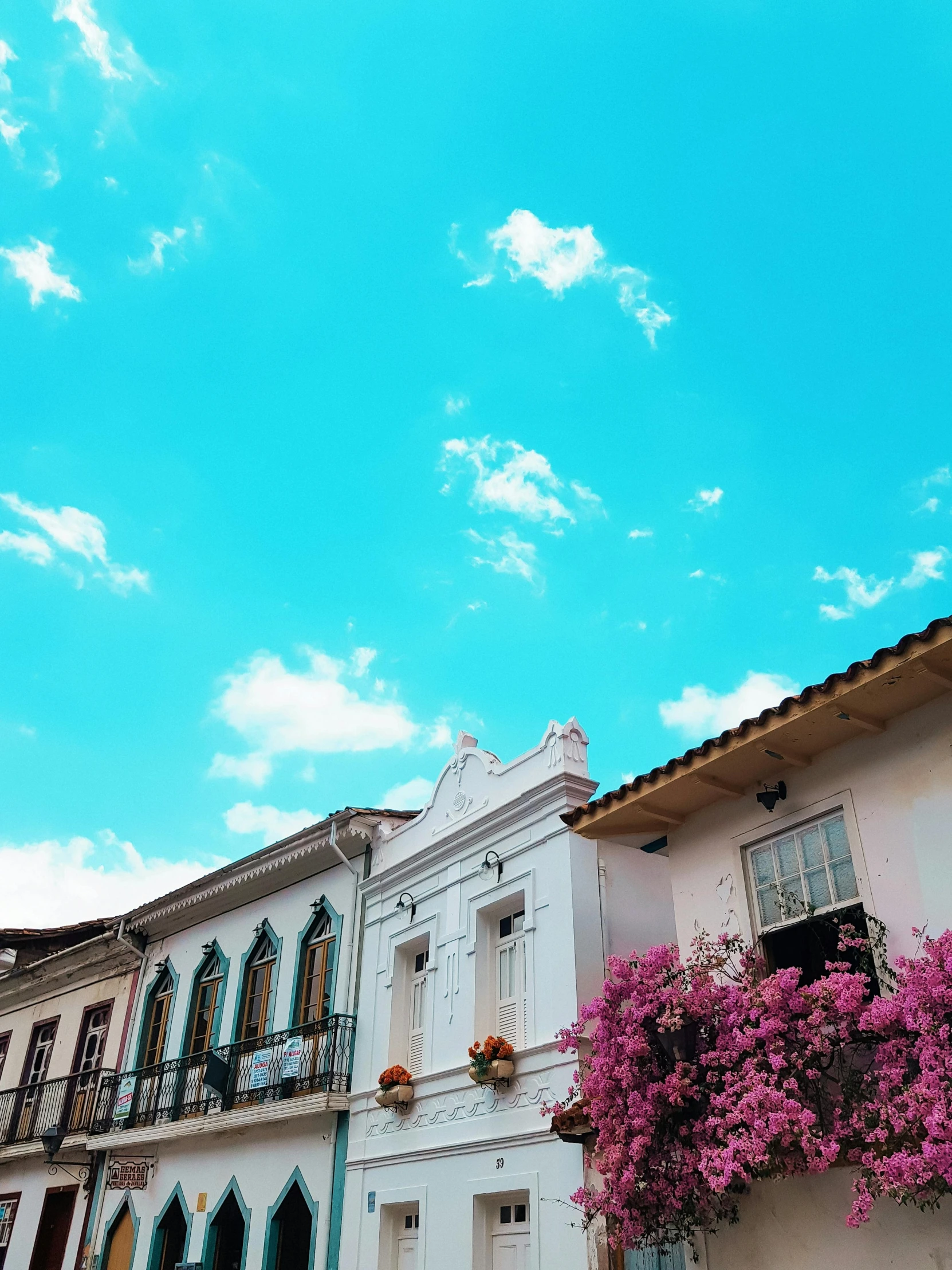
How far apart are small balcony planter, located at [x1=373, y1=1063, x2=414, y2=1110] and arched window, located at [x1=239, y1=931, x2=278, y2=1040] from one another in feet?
12.8

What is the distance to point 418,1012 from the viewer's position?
14016 millimetres

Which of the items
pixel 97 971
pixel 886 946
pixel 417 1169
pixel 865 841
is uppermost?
pixel 97 971

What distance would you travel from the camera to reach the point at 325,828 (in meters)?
15.9

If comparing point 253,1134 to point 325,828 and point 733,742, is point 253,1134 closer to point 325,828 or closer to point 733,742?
point 325,828

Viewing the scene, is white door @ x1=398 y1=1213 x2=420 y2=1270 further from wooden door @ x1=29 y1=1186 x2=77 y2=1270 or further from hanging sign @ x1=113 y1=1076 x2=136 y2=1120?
wooden door @ x1=29 y1=1186 x2=77 y2=1270

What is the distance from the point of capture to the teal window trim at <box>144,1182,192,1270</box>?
16.0 meters

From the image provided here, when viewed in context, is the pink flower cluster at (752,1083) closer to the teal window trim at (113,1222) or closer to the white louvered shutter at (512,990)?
the white louvered shutter at (512,990)

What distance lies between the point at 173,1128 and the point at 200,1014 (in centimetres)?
221

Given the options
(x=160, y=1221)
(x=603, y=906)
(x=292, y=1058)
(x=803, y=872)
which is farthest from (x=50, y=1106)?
(x=803, y=872)

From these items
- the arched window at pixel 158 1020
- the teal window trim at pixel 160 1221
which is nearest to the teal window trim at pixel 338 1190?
the teal window trim at pixel 160 1221

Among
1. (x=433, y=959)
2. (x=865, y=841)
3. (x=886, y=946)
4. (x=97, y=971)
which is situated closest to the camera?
(x=886, y=946)

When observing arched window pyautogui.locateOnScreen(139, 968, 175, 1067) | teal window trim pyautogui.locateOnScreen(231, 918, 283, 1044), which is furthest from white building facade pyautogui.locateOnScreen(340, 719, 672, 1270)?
arched window pyautogui.locateOnScreen(139, 968, 175, 1067)

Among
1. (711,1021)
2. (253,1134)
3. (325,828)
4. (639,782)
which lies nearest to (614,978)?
(711,1021)

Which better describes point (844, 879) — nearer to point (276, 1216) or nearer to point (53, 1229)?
point (276, 1216)
